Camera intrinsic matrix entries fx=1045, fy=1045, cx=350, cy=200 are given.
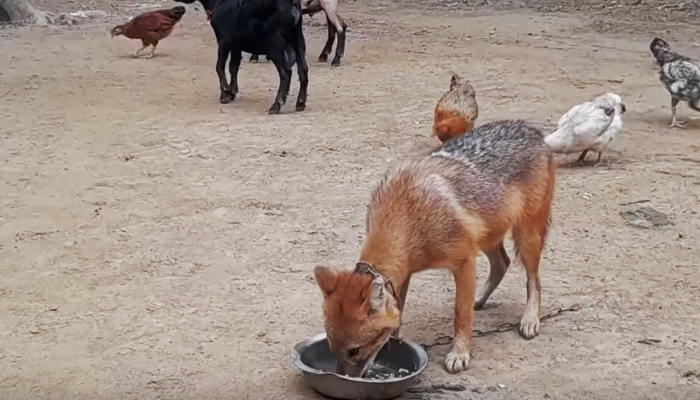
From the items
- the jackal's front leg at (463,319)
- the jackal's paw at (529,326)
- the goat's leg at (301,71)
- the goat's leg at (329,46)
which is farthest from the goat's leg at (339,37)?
the jackal's front leg at (463,319)

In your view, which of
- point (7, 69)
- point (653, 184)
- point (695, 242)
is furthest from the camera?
point (7, 69)

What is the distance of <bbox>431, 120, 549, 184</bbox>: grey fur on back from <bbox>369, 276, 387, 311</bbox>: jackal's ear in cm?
87

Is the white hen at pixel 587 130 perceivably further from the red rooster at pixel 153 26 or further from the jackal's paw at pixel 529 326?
the red rooster at pixel 153 26

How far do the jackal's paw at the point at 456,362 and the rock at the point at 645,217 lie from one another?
2.11 metres

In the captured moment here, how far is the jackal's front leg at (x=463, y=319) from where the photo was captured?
4.22m

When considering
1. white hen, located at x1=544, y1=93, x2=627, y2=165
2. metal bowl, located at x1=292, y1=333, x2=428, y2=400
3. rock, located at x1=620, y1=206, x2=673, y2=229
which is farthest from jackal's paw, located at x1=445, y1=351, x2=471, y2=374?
white hen, located at x1=544, y1=93, x2=627, y2=165

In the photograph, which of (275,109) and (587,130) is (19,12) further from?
(587,130)

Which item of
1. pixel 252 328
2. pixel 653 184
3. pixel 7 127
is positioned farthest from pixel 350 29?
pixel 252 328

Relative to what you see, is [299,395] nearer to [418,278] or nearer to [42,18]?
[418,278]

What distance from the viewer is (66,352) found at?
4.39m

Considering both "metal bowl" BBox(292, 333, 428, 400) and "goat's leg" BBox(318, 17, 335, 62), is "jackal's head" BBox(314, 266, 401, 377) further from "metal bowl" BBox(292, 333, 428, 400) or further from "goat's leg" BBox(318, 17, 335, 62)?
"goat's leg" BBox(318, 17, 335, 62)

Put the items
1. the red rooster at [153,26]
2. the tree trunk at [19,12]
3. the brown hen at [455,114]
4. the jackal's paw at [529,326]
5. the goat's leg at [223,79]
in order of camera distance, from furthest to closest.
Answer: the tree trunk at [19,12]
the red rooster at [153,26]
the goat's leg at [223,79]
the brown hen at [455,114]
the jackal's paw at [529,326]

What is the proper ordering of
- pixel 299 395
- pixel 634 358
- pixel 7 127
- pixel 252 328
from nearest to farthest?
pixel 299 395 < pixel 634 358 < pixel 252 328 < pixel 7 127

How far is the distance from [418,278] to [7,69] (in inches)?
256
